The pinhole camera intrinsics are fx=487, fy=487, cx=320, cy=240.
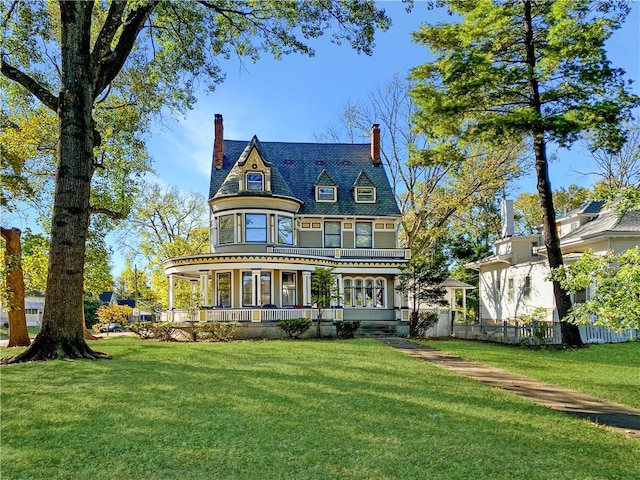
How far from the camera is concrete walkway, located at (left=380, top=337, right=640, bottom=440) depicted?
6.90m

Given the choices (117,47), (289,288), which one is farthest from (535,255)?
(117,47)

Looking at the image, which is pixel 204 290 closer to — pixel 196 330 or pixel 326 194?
pixel 196 330

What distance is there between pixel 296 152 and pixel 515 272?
15728 mm

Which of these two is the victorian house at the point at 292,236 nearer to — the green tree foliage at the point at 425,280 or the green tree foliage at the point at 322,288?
the green tree foliage at the point at 322,288

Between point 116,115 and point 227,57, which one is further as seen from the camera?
point 116,115

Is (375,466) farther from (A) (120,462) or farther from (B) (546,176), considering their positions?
(B) (546,176)

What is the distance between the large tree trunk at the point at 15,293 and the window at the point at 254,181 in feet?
40.8

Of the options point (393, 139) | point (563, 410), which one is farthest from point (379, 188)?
point (563, 410)

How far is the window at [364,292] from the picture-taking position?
29.2 meters

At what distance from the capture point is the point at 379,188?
31.2 m

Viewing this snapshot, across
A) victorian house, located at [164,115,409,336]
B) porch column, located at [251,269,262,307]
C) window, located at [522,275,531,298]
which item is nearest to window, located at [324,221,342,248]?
Result: victorian house, located at [164,115,409,336]

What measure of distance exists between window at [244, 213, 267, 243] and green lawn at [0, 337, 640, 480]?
17.5 m

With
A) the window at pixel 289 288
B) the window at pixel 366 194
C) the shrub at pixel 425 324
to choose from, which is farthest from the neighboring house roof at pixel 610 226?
the window at pixel 289 288

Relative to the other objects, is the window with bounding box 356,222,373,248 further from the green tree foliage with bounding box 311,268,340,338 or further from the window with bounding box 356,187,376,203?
the green tree foliage with bounding box 311,268,340,338
